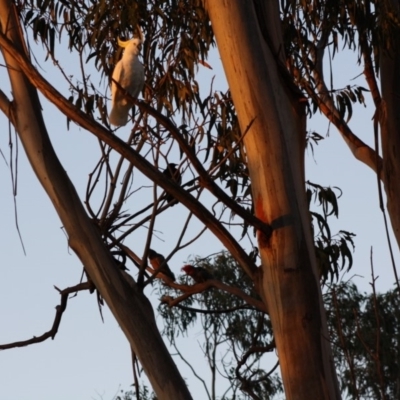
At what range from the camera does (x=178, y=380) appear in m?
2.92

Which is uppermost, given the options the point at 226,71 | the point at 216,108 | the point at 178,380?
the point at 216,108

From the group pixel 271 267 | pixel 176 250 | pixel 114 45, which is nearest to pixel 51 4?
pixel 114 45

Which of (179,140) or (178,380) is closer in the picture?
(179,140)

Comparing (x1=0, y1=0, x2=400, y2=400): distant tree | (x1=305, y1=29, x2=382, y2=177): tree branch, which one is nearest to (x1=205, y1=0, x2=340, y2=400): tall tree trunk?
(x1=0, y1=0, x2=400, y2=400): distant tree

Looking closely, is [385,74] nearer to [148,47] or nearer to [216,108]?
[216,108]

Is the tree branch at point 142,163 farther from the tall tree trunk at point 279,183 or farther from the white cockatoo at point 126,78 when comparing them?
the white cockatoo at point 126,78

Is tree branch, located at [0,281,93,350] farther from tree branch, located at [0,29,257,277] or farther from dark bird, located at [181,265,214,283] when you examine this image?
dark bird, located at [181,265,214,283]

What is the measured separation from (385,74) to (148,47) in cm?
112

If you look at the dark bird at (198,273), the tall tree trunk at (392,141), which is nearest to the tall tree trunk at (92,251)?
the tall tree trunk at (392,141)

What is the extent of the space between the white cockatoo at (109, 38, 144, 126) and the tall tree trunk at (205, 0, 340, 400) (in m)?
0.88

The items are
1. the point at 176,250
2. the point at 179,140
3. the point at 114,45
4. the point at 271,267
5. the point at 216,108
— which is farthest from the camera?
the point at 114,45

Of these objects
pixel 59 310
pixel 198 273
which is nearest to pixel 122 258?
pixel 59 310

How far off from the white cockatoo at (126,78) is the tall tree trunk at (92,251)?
633 mm

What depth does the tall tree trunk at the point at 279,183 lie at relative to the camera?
2824 mm
